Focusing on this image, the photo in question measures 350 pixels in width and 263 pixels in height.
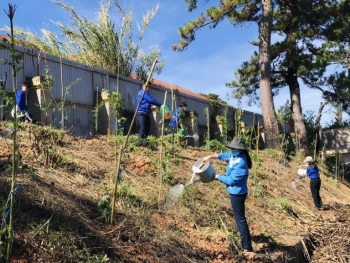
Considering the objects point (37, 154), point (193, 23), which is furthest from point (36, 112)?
point (193, 23)

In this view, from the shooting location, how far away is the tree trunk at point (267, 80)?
51.6 feet

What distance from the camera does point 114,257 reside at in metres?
4.47

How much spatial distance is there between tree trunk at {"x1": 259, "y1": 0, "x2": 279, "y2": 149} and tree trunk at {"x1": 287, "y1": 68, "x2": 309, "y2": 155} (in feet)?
8.05

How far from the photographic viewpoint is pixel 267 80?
15867mm

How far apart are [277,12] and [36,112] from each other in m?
12.2

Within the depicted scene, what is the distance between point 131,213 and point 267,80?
11.2m

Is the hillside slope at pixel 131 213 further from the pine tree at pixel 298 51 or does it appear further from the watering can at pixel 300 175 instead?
the pine tree at pixel 298 51

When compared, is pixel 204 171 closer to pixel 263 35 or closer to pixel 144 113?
pixel 144 113

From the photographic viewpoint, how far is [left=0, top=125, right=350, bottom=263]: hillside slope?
4.38 meters

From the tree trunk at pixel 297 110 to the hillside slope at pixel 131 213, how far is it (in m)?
7.54

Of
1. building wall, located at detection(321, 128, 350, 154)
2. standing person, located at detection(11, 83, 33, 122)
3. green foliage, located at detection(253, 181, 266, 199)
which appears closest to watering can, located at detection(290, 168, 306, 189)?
green foliage, located at detection(253, 181, 266, 199)

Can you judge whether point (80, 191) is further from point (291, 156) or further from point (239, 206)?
point (291, 156)

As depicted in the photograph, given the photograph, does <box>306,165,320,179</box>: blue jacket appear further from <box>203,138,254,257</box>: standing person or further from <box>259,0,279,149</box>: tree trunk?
<box>203,138,254,257</box>: standing person

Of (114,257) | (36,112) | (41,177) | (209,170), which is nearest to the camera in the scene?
(114,257)
